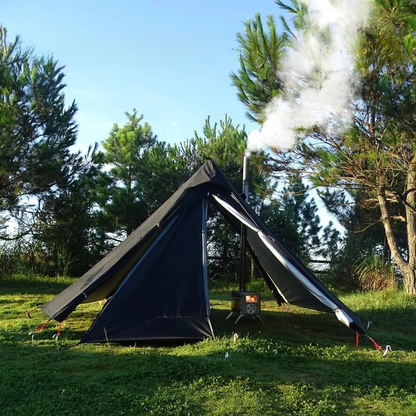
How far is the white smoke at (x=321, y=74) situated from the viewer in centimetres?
717

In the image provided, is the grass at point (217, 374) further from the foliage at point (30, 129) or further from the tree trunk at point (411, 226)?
the foliage at point (30, 129)

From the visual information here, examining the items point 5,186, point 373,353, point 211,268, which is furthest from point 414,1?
point 5,186

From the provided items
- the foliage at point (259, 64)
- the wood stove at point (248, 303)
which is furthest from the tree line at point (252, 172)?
the wood stove at point (248, 303)

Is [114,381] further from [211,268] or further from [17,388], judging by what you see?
[211,268]

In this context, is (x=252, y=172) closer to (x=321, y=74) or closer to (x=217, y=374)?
(x=321, y=74)

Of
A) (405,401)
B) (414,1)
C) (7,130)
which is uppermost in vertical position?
(414,1)

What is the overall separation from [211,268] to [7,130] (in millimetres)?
5165

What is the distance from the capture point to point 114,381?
314cm

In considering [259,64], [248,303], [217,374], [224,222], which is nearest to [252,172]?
[224,222]

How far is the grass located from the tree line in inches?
127

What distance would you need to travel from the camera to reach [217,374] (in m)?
3.30

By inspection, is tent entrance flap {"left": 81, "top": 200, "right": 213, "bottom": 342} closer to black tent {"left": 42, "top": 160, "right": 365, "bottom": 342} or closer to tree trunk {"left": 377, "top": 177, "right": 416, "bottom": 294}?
black tent {"left": 42, "top": 160, "right": 365, "bottom": 342}

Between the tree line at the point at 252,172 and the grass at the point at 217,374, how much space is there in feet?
10.6

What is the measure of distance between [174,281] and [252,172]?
619 cm
